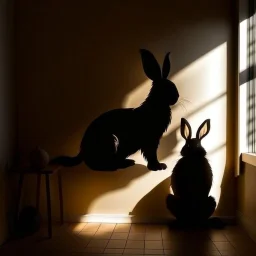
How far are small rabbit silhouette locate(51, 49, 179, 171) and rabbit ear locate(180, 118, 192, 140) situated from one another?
6.7 inches

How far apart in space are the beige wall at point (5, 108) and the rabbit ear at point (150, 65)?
4.10 ft

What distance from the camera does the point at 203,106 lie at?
3.49 m

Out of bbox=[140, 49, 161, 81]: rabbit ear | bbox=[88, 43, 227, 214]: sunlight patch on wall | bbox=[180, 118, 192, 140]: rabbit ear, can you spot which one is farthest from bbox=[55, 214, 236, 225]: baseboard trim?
bbox=[140, 49, 161, 81]: rabbit ear

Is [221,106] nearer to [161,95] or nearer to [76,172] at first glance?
[161,95]

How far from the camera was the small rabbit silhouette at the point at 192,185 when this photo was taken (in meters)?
3.23

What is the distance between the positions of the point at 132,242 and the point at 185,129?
3.70 feet

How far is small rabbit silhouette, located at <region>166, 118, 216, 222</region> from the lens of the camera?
3232 millimetres

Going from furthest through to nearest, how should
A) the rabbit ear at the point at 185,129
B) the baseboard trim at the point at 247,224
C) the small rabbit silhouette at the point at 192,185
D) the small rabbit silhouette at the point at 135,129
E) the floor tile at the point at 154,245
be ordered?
the small rabbit silhouette at the point at 135,129
the rabbit ear at the point at 185,129
the small rabbit silhouette at the point at 192,185
the baseboard trim at the point at 247,224
the floor tile at the point at 154,245

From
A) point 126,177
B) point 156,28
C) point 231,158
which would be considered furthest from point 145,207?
point 156,28

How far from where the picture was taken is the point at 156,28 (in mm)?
3514

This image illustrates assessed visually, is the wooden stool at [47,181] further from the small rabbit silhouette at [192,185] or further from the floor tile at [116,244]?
the small rabbit silhouette at [192,185]

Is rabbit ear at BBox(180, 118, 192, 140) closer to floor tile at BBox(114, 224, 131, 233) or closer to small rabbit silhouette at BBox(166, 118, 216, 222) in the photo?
small rabbit silhouette at BBox(166, 118, 216, 222)

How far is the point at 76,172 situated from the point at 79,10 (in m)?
1.58

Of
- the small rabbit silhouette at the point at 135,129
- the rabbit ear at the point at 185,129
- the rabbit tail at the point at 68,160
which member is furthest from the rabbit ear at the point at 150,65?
the rabbit tail at the point at 68,160
